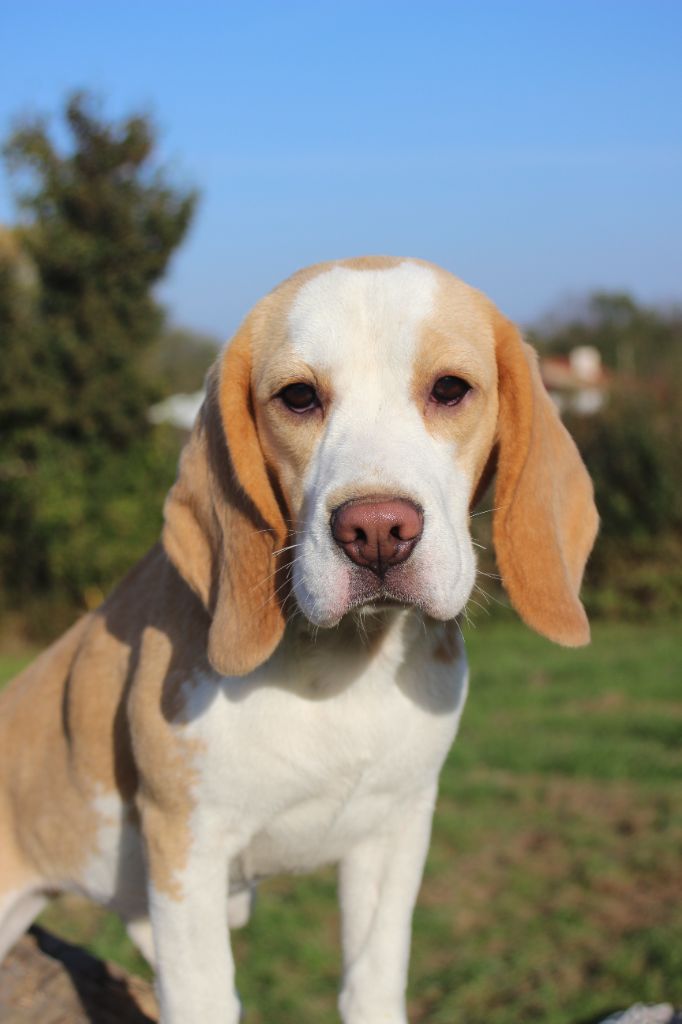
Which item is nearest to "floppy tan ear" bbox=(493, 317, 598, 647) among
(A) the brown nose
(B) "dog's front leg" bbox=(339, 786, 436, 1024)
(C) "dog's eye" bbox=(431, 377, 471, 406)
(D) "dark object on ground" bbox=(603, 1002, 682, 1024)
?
(C) "dog's eye" bbox=(431, 377, 471, 406)

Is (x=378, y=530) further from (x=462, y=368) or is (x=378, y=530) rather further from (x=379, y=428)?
(x=462, y=368)

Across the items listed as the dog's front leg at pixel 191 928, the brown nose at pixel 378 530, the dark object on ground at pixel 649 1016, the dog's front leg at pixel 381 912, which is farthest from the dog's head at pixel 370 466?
the dark object on ground at pixel 649 1016

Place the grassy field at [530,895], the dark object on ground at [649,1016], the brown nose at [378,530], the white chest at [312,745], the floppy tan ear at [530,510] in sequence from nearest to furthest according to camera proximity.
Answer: the brown nose at [378,530]
the white chest at [312,745]
the floppy tan ear at [530,510]
the dark object on ground at [649,1016]
the grassy field at [530,895]

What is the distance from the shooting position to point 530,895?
21.6 ft

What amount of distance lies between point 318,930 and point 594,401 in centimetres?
1222

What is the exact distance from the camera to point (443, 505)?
2.62 metres

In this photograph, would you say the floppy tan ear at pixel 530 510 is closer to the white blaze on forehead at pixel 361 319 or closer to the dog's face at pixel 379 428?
the dog's face at pixel 379 428

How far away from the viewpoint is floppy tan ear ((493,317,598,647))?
2980 millimetres

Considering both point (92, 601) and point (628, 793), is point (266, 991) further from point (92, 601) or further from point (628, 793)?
point (92, 601)

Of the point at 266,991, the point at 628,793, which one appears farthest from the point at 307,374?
the point at 628,793

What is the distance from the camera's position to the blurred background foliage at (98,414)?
48.0 ft

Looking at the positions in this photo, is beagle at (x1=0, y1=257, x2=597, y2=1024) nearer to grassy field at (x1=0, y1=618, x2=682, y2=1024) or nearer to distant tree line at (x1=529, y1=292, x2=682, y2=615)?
grassy field at (x1=0, y1=618, x2=682, y2=1024)

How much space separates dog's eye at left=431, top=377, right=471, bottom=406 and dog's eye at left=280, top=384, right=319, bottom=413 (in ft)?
1.01

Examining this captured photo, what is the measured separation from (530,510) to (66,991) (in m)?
2.47
